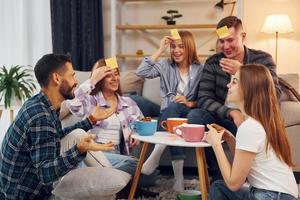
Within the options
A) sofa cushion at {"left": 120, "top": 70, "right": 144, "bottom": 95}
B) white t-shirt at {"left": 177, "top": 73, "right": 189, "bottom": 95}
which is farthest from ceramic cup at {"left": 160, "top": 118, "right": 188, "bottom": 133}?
sofa cushion at {"left": 120, "top": 70, "right": 144, "bottom": 95}

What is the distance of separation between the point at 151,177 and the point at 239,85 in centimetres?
125

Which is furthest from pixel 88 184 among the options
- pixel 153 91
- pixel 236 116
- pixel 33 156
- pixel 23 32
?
pixel 23 32

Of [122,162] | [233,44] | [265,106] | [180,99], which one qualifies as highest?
[233,44]

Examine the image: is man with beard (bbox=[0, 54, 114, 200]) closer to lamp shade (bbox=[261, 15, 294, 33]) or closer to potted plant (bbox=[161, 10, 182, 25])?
potted plant (bbox=[161, 10, 182, 25])

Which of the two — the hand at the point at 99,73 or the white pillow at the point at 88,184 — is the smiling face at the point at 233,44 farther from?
the white pillow at the point at 88,184

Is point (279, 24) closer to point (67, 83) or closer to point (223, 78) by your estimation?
point (223, 78)

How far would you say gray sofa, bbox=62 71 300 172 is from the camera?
8.73 ft

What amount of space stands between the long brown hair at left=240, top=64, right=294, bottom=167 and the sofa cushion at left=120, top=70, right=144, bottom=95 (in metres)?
1.83

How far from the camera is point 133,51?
16.0 ft

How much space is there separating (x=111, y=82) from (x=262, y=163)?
3.76 ft

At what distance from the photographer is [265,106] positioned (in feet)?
5.00

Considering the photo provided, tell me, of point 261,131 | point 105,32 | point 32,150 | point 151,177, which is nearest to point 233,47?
point 151,177

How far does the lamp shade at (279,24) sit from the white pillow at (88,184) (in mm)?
3173

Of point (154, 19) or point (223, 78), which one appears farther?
point (154, 19)
